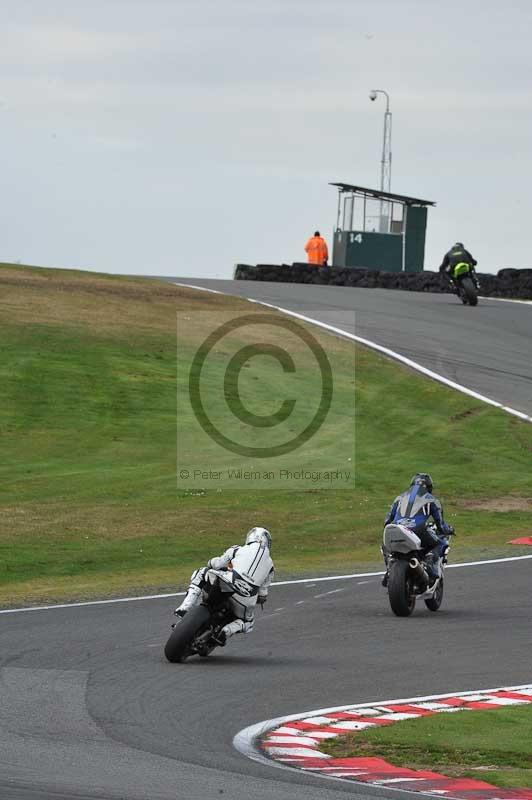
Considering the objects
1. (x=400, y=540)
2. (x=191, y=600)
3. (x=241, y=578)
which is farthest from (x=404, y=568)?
(x=191, y=600)

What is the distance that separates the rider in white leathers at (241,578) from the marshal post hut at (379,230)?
46.7 metres

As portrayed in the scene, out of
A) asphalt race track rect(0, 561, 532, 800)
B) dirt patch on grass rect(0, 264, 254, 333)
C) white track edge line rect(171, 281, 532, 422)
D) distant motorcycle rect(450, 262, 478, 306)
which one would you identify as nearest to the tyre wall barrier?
distant motorcycle rect(450, 262, 478, 306)

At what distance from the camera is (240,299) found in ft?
128

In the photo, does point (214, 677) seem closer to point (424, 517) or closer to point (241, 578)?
point (241, 578)

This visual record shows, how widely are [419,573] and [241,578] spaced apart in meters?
2.97

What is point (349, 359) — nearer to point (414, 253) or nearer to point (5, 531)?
point (5, 531)

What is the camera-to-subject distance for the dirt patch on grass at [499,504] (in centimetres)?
2247

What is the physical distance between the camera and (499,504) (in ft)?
74.8

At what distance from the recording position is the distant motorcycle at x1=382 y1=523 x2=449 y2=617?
14.4 metres

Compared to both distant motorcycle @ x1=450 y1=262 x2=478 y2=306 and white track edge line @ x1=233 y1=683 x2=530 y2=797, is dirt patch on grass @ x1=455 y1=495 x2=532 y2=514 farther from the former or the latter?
distant motorcycle @ x1=450 y1=262 x2=478 y2=306

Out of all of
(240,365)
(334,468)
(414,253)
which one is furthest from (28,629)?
(414,253)

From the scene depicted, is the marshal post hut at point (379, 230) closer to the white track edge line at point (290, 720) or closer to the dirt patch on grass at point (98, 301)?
the dirt patch on grass at point (98, 301)

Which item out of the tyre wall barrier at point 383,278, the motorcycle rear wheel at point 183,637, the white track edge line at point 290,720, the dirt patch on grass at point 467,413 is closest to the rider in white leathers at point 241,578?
the motorcycle rear wheel at point 183,637

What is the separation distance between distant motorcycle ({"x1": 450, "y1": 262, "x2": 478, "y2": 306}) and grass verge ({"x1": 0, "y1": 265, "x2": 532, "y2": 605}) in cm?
674
